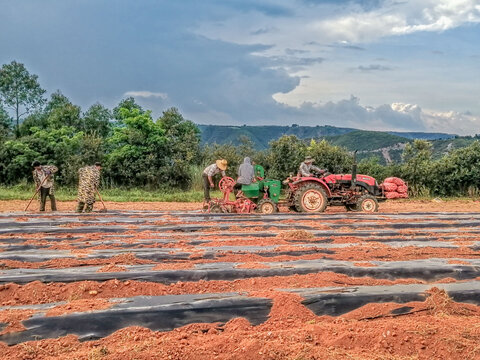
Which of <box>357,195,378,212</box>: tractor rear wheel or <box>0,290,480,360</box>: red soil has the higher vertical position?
<box>357,195,378,212</box>: tractor rear wheel

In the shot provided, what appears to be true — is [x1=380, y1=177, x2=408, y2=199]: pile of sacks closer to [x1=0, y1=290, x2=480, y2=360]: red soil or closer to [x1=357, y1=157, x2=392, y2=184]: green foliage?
[x1=357, y1=157, x2=392, y2=184]: green foliage

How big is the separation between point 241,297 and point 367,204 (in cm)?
647

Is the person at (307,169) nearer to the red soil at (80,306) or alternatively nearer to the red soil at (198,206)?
the red soil at (198,206)

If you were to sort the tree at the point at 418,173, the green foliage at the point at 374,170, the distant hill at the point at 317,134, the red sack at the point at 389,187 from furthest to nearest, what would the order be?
the distant hill at the point at 317,134
the green foliage at the point at 374,170
the tree at the point at 418,173
the red sack at the point at 389,187

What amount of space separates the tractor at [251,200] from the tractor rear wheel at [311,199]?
16.9 inches

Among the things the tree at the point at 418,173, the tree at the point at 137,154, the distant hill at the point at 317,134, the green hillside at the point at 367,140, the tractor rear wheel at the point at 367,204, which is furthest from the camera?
the distant hill at the point at 317,134

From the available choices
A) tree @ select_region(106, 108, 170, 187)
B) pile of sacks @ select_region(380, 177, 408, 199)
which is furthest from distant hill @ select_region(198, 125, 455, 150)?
pile of sacks @ select_region(380, 177, 408, 199)

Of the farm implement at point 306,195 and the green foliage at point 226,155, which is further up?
the green foliage at point 226,155

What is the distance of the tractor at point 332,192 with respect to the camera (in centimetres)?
886

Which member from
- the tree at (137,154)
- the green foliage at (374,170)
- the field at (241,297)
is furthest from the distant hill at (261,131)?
the field at (241,297)

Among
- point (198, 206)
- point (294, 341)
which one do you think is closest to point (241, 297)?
point (294, 341)

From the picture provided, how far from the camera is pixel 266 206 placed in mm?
8844

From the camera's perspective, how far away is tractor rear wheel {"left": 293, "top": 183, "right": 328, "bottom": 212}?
883cm

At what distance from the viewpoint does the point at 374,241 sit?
18.0ft
